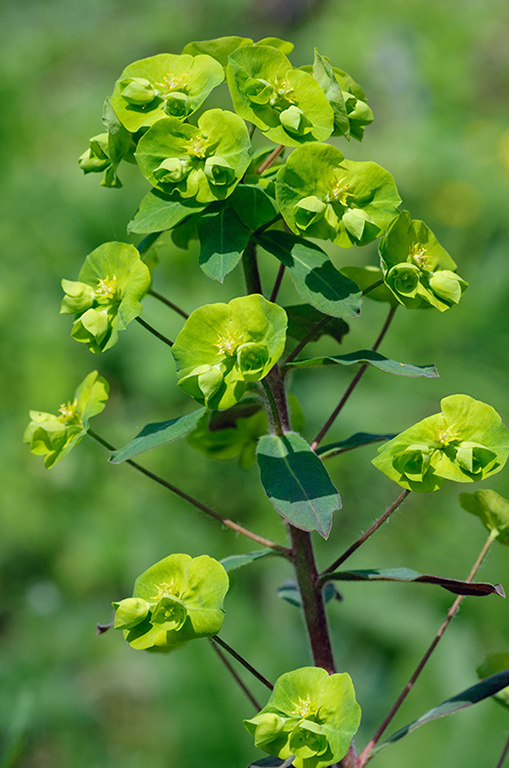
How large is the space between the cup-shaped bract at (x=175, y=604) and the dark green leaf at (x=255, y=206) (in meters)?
0.39

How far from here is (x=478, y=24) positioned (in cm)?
639

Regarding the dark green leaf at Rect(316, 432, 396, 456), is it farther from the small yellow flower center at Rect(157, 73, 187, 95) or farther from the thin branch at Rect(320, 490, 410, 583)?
the small yellow flower center at Rect(157, 73, 187, 95)

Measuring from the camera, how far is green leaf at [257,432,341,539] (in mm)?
887

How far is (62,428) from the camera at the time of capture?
1066 mm

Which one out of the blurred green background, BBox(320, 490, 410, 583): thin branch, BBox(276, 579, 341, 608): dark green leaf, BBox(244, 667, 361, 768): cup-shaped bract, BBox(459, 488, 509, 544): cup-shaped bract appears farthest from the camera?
the blurred green background

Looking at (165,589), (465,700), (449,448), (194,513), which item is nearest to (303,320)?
(449,448)

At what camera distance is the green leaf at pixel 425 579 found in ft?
3.00

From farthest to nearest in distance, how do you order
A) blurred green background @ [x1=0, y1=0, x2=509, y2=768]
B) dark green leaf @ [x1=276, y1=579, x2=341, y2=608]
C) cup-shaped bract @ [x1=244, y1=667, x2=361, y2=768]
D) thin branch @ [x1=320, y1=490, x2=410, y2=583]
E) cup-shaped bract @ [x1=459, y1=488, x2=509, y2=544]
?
blurred green background @ [x1=0, y1=0, x2=509, y2=768] → dark green leaf @ [x1=276, y1=579, x2=341, y2=608] → cup-shaped bract @ [x1=459, y1=488, x2=509, y2=544] → thin branch @ [x1=320, y1=490, x2=410, y2=583] → cup-shaped bract @ [x1=244, y1=667, x2=361, y2=768]

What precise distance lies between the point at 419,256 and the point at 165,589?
487 mm

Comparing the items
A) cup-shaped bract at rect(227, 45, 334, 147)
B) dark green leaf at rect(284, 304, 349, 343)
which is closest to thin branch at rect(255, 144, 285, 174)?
cup-shaped bract at rect(227, 45, 334, 147)

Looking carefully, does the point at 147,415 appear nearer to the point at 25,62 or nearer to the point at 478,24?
the point at 25,62

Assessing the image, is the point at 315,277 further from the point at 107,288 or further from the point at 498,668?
the point at 498,668

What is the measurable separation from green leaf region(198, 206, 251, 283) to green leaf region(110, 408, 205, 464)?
18 cm

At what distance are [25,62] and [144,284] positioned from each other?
20.6 ft
